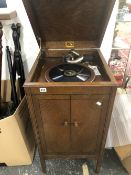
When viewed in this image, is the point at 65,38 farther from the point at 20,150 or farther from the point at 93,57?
the point at 20,150

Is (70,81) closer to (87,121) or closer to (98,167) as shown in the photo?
(87,121)

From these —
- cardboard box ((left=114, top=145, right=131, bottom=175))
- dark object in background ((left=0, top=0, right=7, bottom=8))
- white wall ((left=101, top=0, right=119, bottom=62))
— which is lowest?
cardboard box ((left=114, top=145, right=131, bottom=175))

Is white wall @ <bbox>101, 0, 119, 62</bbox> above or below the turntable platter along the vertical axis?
above

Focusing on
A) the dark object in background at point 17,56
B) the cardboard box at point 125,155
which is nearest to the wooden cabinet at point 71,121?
the cardboard box at point 125,155

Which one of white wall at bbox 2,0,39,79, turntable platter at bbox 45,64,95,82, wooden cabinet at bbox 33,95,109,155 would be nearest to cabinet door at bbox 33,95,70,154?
wooden cabinet at bbox 33,95,109,155

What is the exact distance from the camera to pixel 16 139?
1.16 metres

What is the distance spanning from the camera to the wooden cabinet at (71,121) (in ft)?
2.92

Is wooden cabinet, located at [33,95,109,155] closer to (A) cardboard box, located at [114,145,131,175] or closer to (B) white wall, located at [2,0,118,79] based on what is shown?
(A) cardboard box, located at [114,145,131,175]

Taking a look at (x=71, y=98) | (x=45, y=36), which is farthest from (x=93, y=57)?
(x=71, y=98)

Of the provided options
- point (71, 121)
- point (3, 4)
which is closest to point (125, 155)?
point (71, 121)

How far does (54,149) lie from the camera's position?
1.17m

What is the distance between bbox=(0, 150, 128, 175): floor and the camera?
131 centimetres

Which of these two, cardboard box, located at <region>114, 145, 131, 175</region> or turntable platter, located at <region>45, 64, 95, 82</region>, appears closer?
turntable platter, located at <region>45, 64, 95, 82</region>

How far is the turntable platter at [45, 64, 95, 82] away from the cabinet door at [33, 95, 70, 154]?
13 cm
